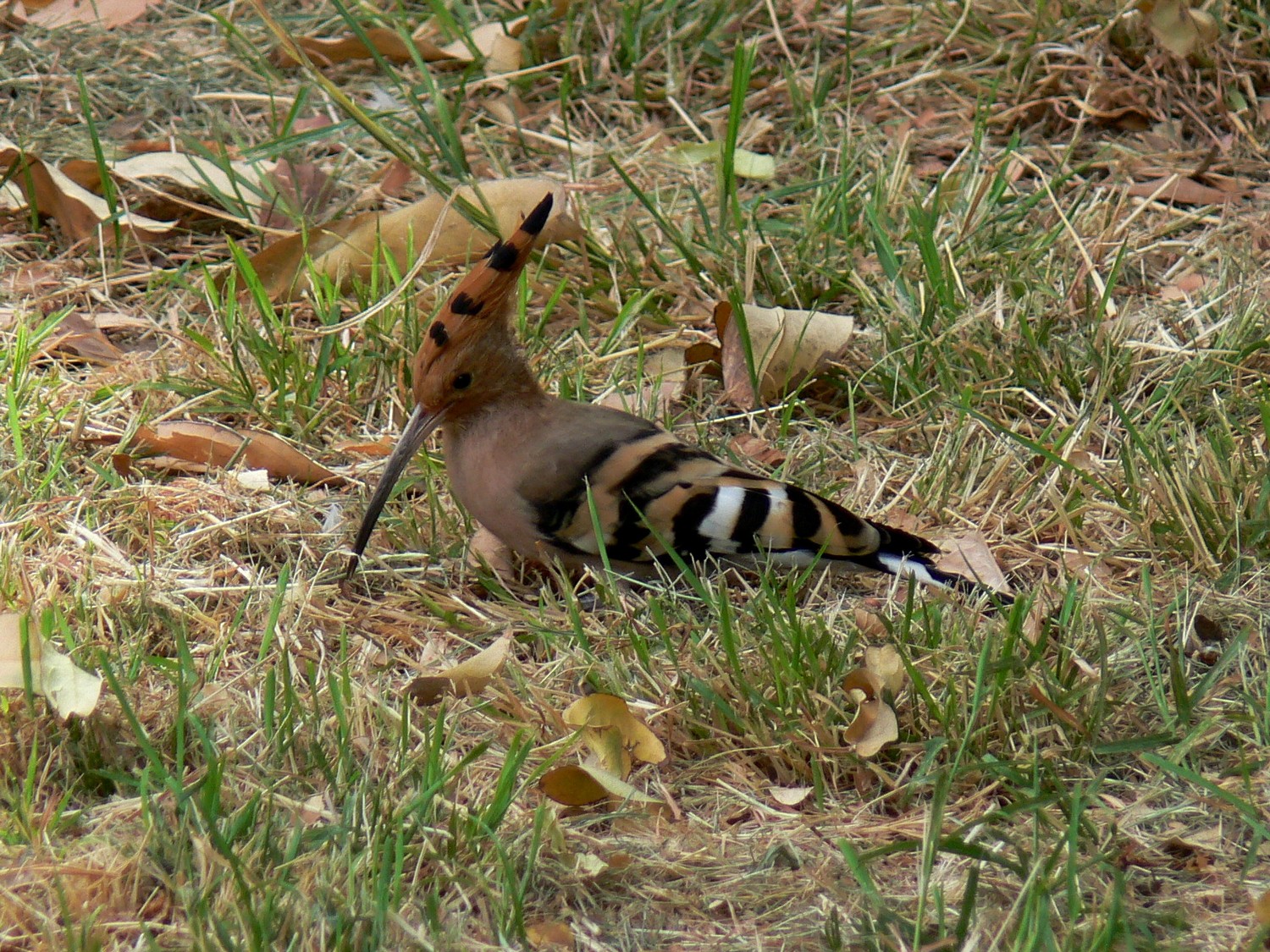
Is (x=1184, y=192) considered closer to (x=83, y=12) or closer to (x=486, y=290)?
(x=486, y=290)

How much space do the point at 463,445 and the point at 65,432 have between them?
83 centimetres

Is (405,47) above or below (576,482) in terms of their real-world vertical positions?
above

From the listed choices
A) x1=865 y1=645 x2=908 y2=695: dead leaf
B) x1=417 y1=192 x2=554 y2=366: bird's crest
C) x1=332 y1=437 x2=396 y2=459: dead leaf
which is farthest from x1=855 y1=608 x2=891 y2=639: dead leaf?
x1=332 y1=437 x2=396 y2=459: dead leaf

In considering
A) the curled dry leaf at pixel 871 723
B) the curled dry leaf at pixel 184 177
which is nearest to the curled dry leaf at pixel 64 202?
the curled dry leaf at pixel 184 177

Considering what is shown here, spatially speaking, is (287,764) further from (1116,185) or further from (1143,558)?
(1116,185)

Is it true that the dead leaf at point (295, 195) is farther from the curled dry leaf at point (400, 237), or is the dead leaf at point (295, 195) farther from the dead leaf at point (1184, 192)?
the dead leaf at point (1184, 192)

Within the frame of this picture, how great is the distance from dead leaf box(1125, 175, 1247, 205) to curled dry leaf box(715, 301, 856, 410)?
104 cm

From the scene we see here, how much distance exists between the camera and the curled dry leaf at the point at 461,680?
230cm

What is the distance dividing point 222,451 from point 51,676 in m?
0.93

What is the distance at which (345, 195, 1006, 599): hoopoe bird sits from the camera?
2590 millimetres

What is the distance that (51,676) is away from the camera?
6.90 feet

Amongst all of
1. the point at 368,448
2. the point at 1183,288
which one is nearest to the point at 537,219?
the point at 368,448

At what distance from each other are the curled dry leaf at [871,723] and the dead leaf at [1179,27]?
94.9 inches

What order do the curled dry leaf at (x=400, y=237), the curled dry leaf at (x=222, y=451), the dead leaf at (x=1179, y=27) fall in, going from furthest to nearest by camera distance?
the dead leaf at (x=1179, y=27) < the curled dry leaf at (x=400, y=237) < the curled dry leaf at (x=222, y=451)
